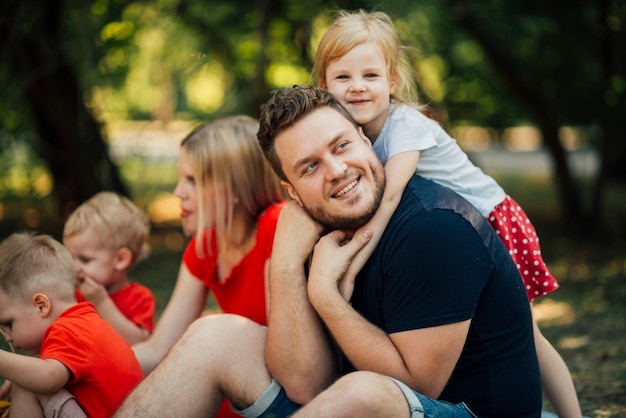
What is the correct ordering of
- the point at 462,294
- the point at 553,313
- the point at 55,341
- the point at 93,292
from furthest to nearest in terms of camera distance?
the point at 553,313, the point at 93,292, the point at 55,341, the point at 462,294

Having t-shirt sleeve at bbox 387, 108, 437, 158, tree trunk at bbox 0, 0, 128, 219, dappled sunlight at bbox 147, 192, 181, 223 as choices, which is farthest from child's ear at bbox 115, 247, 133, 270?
dappled sunlight at bbox 147, 192, 181, 223

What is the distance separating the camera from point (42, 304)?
294cm

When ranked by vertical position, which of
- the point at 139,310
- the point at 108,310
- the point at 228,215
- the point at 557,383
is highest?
the point at 228,215

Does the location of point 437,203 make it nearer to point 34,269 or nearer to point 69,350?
point 69,350

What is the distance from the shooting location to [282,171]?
2936mm

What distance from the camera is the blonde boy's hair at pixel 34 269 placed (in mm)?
2924

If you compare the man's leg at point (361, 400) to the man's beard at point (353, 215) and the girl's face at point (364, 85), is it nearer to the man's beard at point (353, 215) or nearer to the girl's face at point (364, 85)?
the man's beard at point (353, 215)

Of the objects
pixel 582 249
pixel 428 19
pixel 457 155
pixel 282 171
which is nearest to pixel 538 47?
pixel 582 249

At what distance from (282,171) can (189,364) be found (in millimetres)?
783

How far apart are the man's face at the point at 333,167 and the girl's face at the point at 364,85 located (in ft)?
1.55

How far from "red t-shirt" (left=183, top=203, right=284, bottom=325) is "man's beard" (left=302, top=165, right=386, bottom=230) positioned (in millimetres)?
554

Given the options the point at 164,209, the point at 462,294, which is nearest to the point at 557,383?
the point at 462,294

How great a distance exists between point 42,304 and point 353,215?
122 centimetres

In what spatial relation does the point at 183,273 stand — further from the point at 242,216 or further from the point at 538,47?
the point at 538,47
